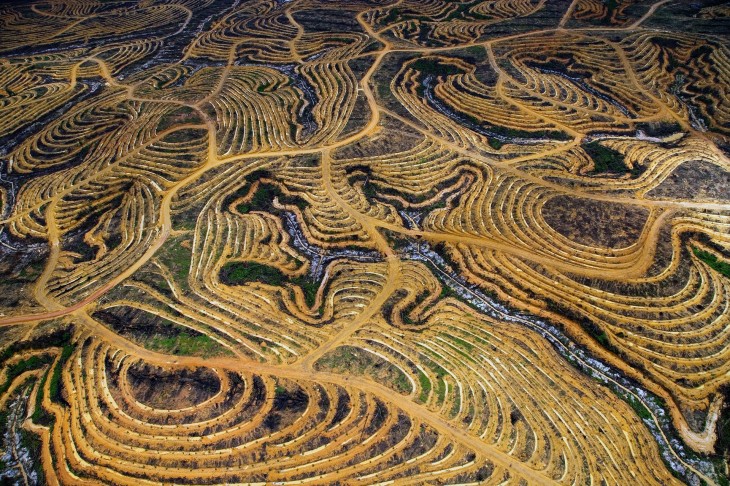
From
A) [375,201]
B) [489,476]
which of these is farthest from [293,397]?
[375,201]

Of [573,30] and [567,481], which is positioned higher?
[573,30]

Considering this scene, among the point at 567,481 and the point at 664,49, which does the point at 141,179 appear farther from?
the point at 664,49

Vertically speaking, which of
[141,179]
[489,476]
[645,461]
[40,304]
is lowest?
[40,304]

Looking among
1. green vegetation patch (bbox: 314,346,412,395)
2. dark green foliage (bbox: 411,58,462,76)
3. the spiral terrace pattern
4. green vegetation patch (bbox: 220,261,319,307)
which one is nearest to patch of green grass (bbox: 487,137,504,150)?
the spiral terrace pattern

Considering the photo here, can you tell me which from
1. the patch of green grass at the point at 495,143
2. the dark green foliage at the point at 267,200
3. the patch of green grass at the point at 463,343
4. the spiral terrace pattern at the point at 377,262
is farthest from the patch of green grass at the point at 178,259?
the patch of green grass at the point at 495,143

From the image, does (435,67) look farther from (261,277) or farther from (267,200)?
(261,277)

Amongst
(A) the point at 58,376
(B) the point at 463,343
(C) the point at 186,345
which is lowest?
(A) the point at 58,376

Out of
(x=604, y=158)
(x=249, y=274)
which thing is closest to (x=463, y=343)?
(x=249, y=274)
